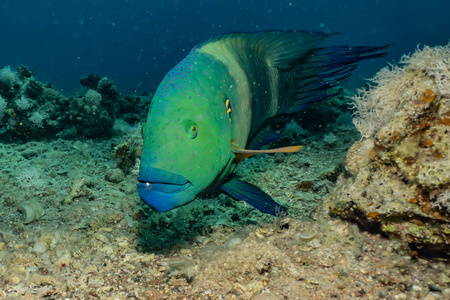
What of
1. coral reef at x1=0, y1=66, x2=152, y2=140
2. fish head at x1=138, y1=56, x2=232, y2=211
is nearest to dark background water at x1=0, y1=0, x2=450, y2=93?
coral reef at x1=0, y1=66, x2=152, y2=140

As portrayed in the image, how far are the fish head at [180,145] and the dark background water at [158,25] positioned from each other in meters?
81.0

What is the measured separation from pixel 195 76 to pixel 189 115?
0.41m

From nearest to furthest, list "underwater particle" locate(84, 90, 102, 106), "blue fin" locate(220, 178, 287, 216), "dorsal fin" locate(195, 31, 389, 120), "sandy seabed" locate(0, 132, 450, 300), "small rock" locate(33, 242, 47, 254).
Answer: "sandy seabed" locate(0, 132, 450, 300) → "blue fin" locate(220, 178, 287, 216) → "small rock" locate(33, 242, 47, 254) → "dorsal fin" locate(195, 31, 389, 120) → "underwater particle" locate(84, 90, 102, 106)

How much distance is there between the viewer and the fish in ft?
6.53

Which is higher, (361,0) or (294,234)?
(361,0)

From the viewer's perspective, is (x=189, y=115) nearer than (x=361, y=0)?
Yes

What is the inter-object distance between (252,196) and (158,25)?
116476 millimetres

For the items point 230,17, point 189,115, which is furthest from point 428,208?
point 230,17

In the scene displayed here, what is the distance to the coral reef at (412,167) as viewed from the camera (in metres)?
1.98

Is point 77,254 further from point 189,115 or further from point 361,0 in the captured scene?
point 361,0

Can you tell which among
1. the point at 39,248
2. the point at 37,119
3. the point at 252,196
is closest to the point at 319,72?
the point at 252,196

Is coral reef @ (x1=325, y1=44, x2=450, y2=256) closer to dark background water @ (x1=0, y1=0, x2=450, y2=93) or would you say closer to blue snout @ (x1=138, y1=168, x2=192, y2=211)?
blue snout @ (x1=138, y1=168, x2=192, y2=211)

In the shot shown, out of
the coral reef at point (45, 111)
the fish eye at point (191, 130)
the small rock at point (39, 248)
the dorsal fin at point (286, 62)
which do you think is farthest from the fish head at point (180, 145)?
the coral reef at point (45, 111)

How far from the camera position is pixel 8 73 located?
750 centimetres
